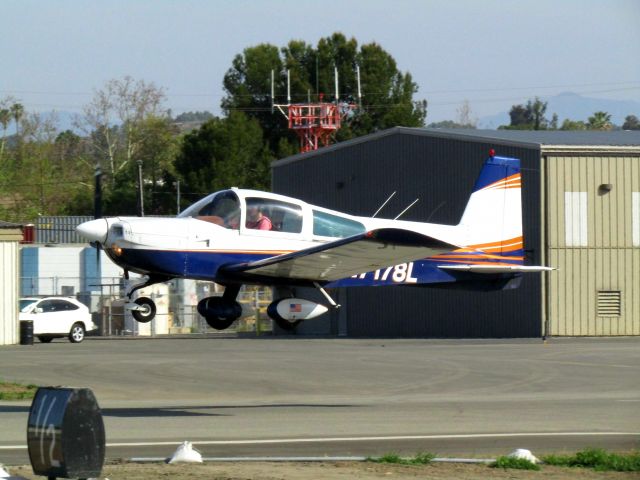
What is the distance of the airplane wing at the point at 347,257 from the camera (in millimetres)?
16250

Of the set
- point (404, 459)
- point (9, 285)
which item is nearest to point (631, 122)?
point (9, 285)

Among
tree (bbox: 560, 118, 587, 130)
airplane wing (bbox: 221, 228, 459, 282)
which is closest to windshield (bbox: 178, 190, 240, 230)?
airplane wing (bbox: 221, 228, 459, 282)

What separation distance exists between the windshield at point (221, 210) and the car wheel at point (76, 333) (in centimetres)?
2335

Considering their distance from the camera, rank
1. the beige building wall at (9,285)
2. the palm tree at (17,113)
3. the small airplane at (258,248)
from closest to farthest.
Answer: the small airplane at (258,248), the beige building wall at (9,285), the palm tree at (17,113)

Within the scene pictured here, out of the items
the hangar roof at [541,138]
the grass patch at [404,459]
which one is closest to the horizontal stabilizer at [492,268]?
the grass patch at [404,459]

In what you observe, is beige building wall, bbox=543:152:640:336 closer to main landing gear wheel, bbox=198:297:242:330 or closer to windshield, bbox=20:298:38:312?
windshield, bbox=20:298:38:312

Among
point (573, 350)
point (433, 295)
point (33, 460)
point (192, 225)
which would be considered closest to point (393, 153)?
point (433, 295)

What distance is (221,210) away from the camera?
17703mm

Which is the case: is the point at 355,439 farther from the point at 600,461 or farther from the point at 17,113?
the point at 17,113

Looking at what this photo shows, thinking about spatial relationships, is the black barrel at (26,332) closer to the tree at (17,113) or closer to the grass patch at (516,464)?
the grass patch at (516,464)

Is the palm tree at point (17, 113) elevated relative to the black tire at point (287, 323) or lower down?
elevated

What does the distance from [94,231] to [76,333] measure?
24.0 m

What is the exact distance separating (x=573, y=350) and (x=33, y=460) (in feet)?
86.3

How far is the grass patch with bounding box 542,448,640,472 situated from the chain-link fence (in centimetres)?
3226
